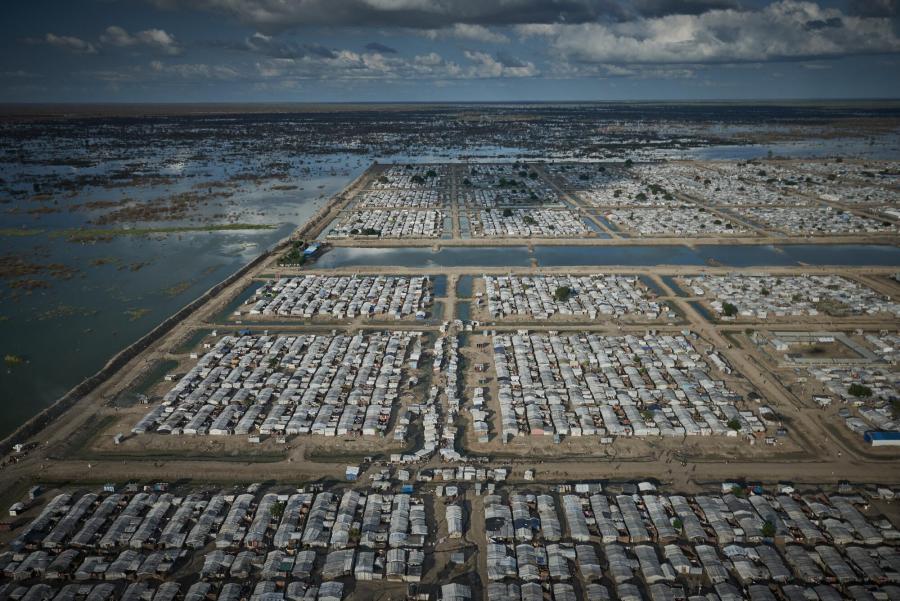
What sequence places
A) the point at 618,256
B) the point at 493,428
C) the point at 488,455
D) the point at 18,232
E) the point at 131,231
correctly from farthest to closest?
the point at 131,231 → the point at 18,232 → the point at 618,256 → the point at 493,428 → the point at 488,455

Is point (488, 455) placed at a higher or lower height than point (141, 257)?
lower

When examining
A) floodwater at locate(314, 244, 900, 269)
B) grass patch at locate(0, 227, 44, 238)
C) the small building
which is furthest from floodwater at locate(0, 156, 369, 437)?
the small building

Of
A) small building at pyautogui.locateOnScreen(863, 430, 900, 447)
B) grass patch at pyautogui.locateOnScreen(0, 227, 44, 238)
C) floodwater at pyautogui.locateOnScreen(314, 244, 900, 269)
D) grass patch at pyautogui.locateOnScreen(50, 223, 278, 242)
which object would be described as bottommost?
small building at pyautogui.locateOnScreen(863, 430, 900, 447)

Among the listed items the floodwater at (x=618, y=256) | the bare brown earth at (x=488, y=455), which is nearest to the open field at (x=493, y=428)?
the bare brown earth at (x=488, y=455)

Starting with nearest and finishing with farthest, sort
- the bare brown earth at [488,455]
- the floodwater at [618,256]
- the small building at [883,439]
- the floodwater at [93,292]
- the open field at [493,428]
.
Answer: the open field at [493,428], the bare brown earth at [488,455], the small building at [883,439], the floodwater at [93,292], the floodwater at [618,256]

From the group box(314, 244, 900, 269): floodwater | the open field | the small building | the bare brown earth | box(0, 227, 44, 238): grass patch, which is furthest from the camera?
box(0, 227, 44, 238): grass patch

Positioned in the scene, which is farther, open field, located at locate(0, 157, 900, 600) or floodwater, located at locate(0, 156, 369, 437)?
floodwater, located at locate(0, 156, 369, 437)

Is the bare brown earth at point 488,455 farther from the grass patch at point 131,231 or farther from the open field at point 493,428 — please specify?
the grass patch at point 131,231

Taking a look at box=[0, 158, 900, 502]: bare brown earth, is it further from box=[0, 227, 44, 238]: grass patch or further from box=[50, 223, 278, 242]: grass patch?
box=[0, 227, 44, 238]: grass patch

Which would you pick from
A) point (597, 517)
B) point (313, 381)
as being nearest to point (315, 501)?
point (313, 381)

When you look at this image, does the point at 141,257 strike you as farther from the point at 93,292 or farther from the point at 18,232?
the point at 18,232

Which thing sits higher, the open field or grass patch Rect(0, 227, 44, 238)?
grass patch Rect(0, 227, 44, 238)

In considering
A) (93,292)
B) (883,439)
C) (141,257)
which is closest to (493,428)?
(883,439)
